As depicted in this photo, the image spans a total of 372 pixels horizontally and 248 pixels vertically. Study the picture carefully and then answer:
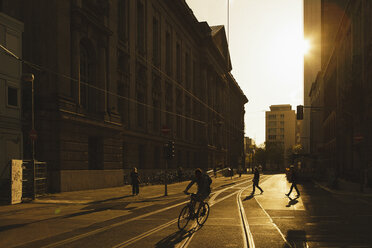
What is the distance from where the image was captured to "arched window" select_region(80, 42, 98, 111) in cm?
2907

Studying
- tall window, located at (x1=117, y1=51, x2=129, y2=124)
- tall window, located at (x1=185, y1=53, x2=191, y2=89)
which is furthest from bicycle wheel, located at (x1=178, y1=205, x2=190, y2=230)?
tall window, located at (x1=185, y1=53, x2=191, y2=89)

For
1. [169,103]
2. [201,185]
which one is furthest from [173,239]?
[169,103]

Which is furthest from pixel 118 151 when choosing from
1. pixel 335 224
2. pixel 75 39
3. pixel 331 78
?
pixel 331 78

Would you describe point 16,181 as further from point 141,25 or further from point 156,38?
point 156,38

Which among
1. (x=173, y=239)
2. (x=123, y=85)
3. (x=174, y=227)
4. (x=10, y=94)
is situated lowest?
(x=174, y=227)

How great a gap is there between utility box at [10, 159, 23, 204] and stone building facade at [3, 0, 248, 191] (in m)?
4.16

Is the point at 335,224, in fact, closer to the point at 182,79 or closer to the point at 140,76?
the point at 140,76

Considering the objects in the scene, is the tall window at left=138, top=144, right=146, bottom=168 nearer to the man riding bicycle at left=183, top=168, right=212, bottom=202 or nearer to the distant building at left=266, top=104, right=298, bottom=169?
the man riding bicycle at left=183, top=168, right=212, bottom=202

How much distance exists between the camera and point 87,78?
29.6 meters

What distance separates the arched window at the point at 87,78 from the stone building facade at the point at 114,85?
2.8 inches

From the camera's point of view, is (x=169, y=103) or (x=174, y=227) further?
(x=169, y=103)

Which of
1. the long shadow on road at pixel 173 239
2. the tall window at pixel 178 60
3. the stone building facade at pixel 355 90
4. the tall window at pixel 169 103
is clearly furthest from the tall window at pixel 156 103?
the long shadow on road at pixel 173 239

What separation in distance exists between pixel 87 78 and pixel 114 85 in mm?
3443

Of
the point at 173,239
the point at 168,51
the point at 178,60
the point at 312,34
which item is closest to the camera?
the point at 173,239
